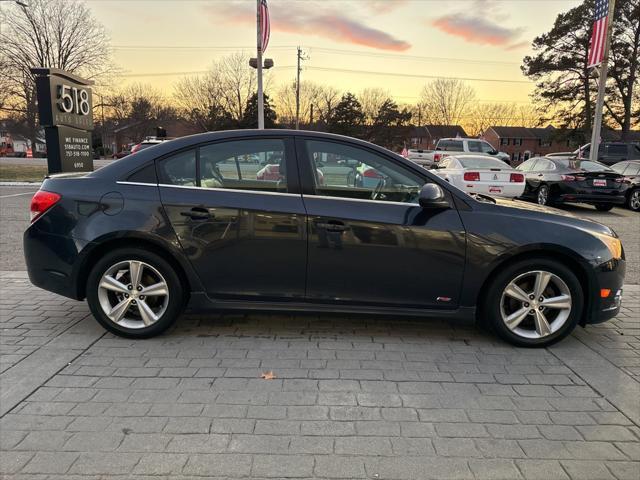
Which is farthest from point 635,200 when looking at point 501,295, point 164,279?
point 164,279

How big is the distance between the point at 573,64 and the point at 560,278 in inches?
1559

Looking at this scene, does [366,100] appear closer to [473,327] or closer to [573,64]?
[573,64]

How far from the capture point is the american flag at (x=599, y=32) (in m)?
15.9

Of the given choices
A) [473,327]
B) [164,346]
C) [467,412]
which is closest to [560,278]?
[473,327]

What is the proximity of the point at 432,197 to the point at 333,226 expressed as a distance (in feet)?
2.60

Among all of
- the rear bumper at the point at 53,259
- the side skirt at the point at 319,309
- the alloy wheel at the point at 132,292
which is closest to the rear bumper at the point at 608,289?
the side skirt at the point at 319,309

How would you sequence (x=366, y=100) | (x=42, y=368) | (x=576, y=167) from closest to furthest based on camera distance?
(x=42, y=368) < (x=576, y=167) < (x=366, y=100)

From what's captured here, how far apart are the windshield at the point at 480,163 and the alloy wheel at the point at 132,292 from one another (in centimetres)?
1017

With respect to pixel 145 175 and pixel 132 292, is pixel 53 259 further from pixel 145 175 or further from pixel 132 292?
pixel 145 175

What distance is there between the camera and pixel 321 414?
2.77 m

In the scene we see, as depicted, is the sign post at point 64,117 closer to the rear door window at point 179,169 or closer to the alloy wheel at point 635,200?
the rear door window at point 179,169

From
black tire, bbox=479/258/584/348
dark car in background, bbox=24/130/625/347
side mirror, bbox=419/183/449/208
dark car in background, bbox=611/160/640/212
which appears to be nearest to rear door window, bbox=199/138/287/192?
dark car in background, bbox=24/130/625/347

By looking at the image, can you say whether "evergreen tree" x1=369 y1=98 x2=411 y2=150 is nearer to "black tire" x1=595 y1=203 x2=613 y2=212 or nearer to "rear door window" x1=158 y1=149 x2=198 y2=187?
A: "black tire" x1=595 y1=203 x2=613 y2=212

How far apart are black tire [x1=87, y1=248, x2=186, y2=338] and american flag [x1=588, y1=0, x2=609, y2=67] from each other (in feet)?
58.7
